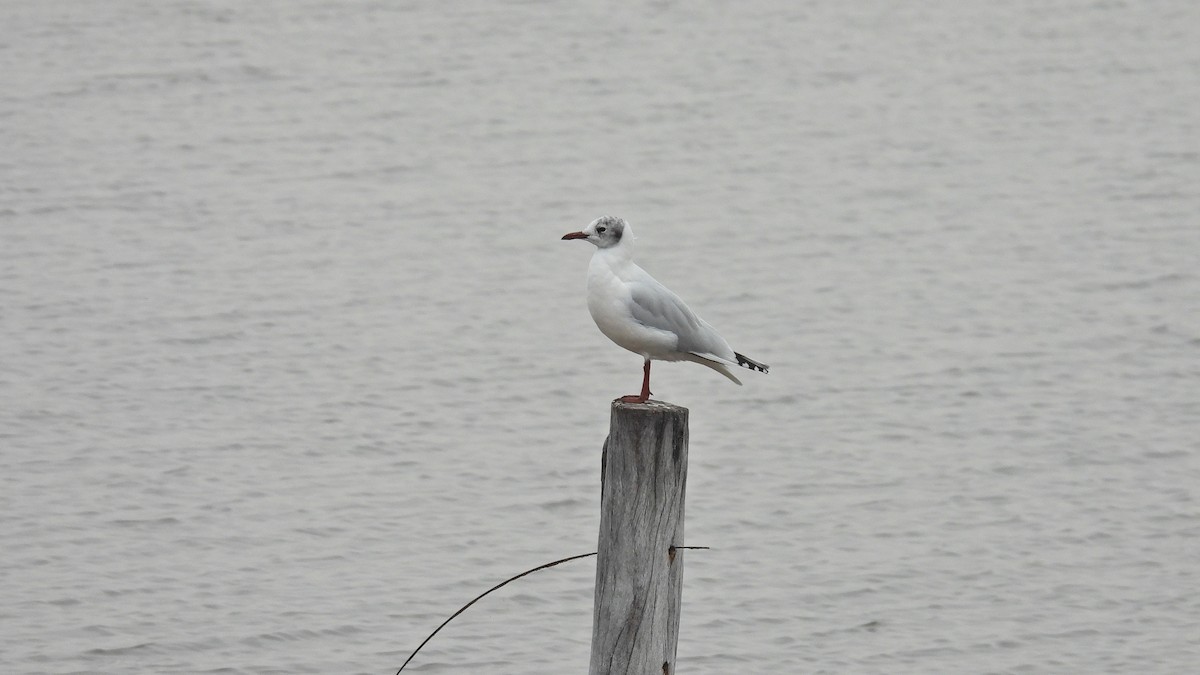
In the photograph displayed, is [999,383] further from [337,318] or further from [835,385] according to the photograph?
[337,318]

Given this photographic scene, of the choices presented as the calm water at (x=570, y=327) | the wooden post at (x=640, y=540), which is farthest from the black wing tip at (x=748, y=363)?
the calm water at (x=570, y=327)

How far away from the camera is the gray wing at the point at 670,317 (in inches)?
210

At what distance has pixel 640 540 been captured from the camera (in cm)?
479

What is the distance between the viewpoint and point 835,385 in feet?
38.1

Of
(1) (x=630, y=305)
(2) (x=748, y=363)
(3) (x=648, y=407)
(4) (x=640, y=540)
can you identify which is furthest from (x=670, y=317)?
(4) (x=640, y=540)

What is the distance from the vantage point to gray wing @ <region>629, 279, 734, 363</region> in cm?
533

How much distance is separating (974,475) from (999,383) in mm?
1532

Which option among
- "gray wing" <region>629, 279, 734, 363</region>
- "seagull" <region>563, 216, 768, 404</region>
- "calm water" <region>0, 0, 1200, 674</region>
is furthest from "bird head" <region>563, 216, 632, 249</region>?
"calm water" <region>0, 0, 1200, 674</region>

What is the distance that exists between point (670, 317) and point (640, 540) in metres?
0.86

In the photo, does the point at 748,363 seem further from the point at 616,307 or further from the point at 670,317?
the point at 616,307

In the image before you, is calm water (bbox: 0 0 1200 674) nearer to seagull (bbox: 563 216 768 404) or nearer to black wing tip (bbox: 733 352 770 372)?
black wing tip (bbox: 733 352 770 372)

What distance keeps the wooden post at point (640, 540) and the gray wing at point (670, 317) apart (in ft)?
1.89

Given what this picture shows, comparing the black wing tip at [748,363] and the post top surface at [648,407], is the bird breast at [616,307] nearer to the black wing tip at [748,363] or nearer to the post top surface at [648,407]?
the black wing tip at [748,363]

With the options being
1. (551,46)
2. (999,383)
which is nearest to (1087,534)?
(999,383)
